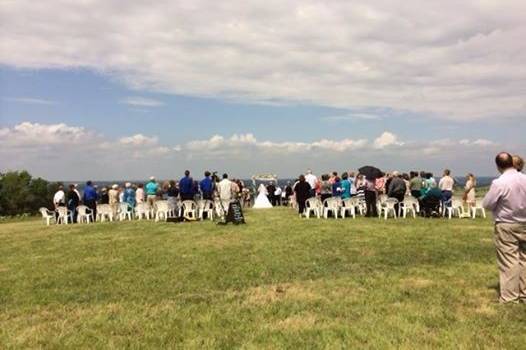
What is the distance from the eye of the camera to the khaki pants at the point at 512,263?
22.5ft

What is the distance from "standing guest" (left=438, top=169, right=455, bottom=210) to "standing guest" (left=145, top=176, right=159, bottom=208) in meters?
11.4

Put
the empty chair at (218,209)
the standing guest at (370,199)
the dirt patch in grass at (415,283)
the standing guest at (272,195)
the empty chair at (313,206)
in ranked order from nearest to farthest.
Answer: the dirt patch in grass at (415,283) < the standing guest at (370,199) < the empty chair at (313,206) < the empty chair at (218,209) < the standing guest at (272,195)

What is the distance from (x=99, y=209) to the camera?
22.1 metres

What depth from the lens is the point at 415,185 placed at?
63.8ft

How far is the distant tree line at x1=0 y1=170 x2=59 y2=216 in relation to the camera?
69.3 meters

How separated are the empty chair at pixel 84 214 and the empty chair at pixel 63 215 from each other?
0.36 meters

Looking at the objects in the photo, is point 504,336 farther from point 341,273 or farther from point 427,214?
point 427,214

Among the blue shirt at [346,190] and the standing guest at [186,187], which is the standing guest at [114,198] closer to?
the standing guest at [186,187]

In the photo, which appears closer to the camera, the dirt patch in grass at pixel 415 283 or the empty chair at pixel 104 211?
the dirt patch in grass at pixel 415 283

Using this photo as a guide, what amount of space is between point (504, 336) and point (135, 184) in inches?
818

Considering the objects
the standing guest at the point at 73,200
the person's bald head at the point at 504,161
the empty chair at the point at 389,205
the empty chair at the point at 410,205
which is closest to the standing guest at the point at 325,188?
the empty chair at the point at 389,205

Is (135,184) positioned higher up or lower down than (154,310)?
higher up

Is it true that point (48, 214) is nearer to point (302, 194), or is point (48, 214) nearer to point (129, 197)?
point (129, 197)

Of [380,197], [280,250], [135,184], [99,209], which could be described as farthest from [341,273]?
[135,184]
